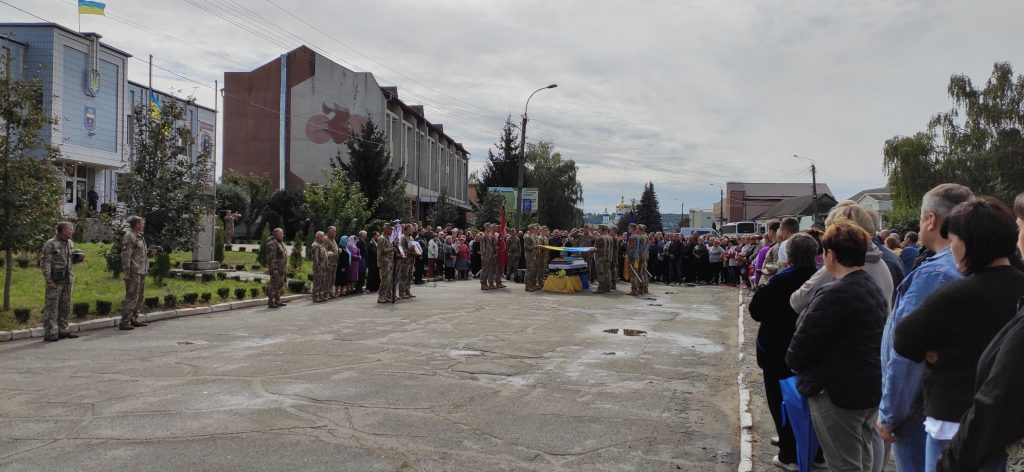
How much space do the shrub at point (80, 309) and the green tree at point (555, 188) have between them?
57.8m

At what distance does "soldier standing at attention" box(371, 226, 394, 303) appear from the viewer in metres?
17.7

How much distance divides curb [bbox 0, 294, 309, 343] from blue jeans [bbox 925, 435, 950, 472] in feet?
41.6

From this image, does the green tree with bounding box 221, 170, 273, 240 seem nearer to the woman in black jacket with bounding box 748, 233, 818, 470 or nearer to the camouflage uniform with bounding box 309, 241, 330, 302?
the camouflage uniform with bounding box 309, 241, 330, 302

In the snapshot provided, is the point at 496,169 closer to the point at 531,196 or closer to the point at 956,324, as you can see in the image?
the point at 531,196

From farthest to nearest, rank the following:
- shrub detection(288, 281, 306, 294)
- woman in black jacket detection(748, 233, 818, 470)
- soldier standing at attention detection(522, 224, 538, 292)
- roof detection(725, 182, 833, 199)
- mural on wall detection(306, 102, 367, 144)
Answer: roof detection(725, 182, 833, 199) → mural on wall detection(306, 102, 367, 144) → soldier standing at attention detection(522, 224, 538, 292) → shrub detection(288, 281, 306, 294) → woman in black jacket detection(748, 233, 818, 470)

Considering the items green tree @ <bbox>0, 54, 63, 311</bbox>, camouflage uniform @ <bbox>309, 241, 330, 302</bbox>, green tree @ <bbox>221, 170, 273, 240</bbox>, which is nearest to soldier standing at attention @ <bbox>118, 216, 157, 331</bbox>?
green tree @ <bbox>0, 54, 63, 311</bbox>

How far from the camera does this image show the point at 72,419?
665cm

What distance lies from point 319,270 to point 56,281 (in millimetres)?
7053

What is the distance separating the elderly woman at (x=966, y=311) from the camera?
9.66ft

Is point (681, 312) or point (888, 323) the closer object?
point (888, 323)

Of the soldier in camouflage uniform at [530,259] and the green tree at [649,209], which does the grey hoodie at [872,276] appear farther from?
the green tree at [649,209]

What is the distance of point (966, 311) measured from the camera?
2.97m

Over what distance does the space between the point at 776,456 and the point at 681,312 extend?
10597 mm

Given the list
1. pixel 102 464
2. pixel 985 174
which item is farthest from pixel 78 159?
pixel 985 174
